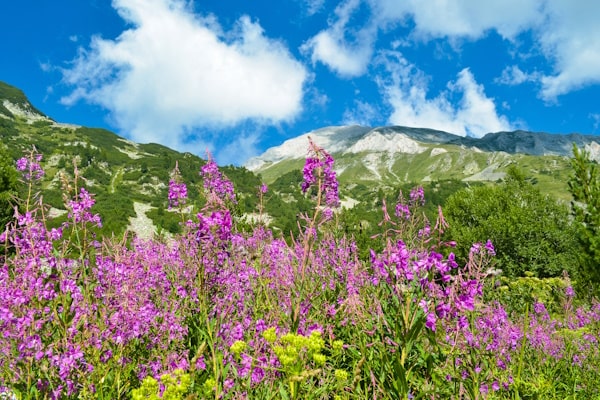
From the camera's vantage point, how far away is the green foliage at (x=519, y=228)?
44.1m

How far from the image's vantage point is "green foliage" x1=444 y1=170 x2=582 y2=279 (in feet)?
145

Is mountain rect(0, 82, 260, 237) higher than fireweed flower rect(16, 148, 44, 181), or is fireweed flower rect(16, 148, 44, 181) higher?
mountain rect(0, 82, 260, 237)

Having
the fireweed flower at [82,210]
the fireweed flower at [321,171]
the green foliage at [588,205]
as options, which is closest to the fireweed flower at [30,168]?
the fireweed flower at [82,210]

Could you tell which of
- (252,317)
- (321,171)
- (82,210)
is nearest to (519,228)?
(252,317)

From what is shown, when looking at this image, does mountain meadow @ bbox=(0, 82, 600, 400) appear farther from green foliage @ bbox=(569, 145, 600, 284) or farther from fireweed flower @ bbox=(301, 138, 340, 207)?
green foliage @ bbox=(569, 145, 600, 284)

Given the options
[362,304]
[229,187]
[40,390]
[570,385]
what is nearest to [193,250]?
[40,390]

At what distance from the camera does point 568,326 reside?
29.1 feet

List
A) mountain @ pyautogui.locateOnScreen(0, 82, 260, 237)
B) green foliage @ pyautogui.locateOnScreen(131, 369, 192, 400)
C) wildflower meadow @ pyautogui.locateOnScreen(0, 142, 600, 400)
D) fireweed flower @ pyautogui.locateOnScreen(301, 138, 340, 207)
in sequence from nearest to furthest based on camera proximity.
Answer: green foliage @ pyautogui.locateOnScreen(131, 369, 192, 400)
wildflower meadow @ pyautogui.locateOnScreen(0, 142, 600, 400)
fireweed flower @ pyautogui.locateOnScreen(301, 138, 340, 207)
mountain @ pyautogui.locateOnScreen(0, 82, 260, 237)

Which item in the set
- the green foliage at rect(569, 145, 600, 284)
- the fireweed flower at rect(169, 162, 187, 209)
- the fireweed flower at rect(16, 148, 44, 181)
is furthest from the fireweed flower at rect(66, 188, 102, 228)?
the green foliage at rect(569, 145, 600, 284)

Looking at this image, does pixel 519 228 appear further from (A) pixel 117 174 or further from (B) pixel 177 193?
(A) pixel 117 174

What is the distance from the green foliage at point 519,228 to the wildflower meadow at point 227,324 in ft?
135

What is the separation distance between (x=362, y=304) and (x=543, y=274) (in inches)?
1917

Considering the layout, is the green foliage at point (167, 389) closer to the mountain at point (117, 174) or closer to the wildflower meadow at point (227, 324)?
the wildflower meadow at point (227, 324)

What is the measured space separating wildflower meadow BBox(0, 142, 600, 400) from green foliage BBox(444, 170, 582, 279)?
135ft
